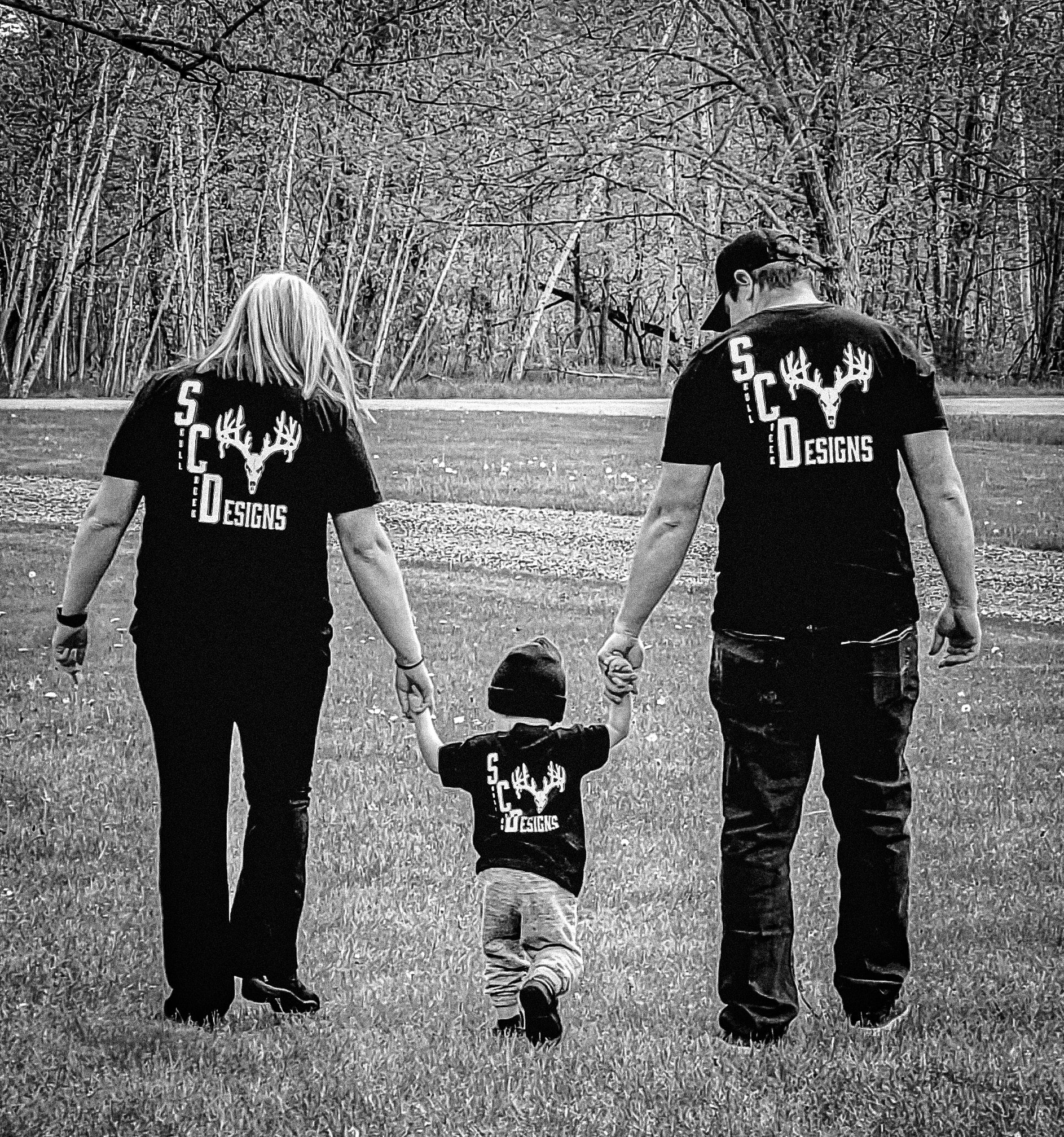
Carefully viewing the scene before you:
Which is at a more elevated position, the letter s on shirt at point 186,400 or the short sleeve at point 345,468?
the letter s on shirt at point 186,400

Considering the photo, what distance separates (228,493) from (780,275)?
1.28 m

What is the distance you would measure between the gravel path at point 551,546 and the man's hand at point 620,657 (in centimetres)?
603

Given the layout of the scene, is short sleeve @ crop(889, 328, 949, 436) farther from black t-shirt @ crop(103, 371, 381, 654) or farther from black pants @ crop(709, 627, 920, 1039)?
black t-shirt @ crop(103, 371, 381, 654)

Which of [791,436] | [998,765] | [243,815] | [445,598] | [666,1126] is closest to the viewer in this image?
[666,1126]

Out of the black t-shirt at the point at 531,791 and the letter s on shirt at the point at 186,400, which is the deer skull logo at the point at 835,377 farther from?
the letter s on shirt at the point at 186,400

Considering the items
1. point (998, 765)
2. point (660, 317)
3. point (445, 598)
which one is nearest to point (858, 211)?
point (445, 598)

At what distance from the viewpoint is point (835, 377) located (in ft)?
10.3

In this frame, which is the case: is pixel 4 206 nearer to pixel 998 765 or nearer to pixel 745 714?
pixel 998 765

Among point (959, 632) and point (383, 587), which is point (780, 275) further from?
point (383, 587)

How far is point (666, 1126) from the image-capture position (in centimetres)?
286

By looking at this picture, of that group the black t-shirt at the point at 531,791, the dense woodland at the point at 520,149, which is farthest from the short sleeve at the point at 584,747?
the dense woodland at the point at 520,149

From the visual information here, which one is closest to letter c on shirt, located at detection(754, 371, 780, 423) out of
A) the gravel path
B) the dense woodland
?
the dense woodland

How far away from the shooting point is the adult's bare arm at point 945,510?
3.19 m

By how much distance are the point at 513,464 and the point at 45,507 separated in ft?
12.4
